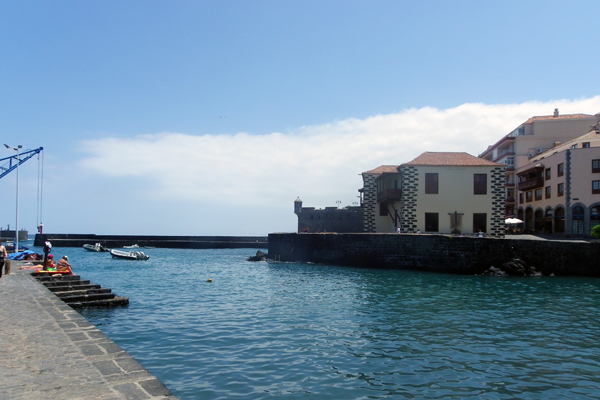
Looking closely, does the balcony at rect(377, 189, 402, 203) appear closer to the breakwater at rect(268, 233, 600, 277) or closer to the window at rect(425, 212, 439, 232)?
the window at rect(425, 212, 439, 232)

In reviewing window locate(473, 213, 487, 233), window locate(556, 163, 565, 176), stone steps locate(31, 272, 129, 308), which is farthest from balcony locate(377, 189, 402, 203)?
stone steps locate(31, 272, 129, 308)

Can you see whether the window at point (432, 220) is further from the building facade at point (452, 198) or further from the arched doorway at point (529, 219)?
the arched doorway at point (529, 219)

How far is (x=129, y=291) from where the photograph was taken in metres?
24.2

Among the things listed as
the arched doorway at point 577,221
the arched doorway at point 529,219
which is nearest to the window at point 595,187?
the arched doorway at point 577,221

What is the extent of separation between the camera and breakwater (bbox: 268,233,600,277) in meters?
32.1

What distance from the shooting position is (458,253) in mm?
33906

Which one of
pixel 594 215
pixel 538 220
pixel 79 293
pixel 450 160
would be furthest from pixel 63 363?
pixel 538 220

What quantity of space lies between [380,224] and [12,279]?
34136 millimetres

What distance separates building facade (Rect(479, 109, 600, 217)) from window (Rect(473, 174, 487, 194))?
24.3 meters

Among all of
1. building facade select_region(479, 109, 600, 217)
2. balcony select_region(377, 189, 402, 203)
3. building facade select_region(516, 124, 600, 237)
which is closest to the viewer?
balcony select_region(377, 189, 402, 203)

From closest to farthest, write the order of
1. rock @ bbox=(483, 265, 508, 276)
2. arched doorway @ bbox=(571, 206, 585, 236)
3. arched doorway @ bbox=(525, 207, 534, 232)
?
rock @ bbox=(483, 265, 508, 276), arched doorway @ bbox=(571, 206, 585, 236), arched doorway @ bbox=(525, 207, 534, 232)

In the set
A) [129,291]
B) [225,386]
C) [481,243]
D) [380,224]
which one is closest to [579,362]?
[225,386]

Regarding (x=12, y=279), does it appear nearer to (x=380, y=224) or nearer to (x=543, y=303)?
(x=543, y=303)

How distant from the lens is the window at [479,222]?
1612 inches
